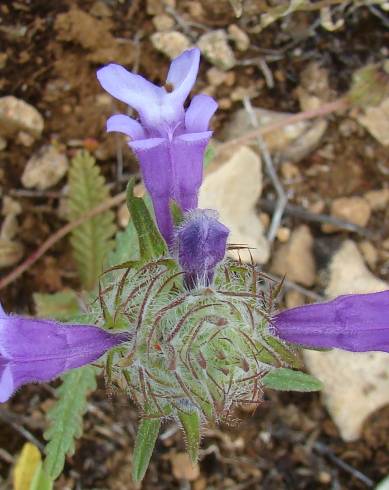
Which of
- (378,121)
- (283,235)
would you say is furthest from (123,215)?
(378,121)

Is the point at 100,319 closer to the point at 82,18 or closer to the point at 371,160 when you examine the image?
the point at 82,18

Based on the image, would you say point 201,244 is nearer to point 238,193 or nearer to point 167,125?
point 167,125

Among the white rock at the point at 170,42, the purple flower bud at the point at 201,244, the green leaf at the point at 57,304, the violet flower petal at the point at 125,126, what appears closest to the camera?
the purple flower bud at the point at 201,244

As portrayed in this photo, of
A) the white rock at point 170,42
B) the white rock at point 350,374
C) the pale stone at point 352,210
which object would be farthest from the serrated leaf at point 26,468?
the white rock at point 170,42

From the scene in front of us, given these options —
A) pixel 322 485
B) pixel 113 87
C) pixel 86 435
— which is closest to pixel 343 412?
pixel 322 485

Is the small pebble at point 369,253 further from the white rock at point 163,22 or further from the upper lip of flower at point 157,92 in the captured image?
the upper lip of flower at point 157,92

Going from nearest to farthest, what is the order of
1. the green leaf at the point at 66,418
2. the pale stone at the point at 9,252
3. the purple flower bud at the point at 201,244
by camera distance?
the purple flower bud at the point at 201,244 < the green leaf at the point at 66,418 < the pale stone at the point at 9,252

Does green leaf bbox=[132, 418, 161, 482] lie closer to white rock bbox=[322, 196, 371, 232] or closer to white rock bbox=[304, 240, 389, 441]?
white rock bbox=[304, 240, 389, 441]
